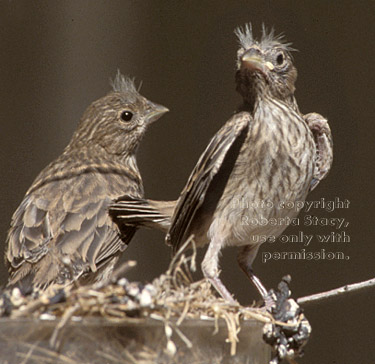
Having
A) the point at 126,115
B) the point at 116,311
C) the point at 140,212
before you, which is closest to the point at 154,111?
the point at 126,115

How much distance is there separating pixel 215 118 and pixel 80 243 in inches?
69.4

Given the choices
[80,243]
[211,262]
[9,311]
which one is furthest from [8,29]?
[9,311]

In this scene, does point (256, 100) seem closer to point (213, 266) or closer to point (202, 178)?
point (202, 178)

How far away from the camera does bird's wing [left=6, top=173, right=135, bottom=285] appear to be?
9.34 feet

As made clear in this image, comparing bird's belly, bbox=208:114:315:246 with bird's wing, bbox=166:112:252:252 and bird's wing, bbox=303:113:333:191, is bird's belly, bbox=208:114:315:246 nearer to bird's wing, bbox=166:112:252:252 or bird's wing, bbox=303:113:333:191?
bird's wing, bbox=166:112:252:252

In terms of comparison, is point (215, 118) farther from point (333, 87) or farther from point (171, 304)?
point (171, 304)

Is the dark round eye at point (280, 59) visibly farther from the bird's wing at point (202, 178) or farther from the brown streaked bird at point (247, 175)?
the bird's wing at point (202, 178)

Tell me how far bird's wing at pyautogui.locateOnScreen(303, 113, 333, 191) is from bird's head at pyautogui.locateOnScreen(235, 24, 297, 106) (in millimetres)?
206

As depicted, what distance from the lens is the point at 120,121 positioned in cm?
364

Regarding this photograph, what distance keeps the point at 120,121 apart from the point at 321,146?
3.29 feet

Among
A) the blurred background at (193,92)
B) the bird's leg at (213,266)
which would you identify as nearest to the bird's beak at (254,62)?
the bird's leg at (213,266)

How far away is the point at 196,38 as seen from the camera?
445 cm

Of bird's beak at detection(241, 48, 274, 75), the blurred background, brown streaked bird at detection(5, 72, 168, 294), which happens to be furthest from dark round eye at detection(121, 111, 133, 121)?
the blurred background

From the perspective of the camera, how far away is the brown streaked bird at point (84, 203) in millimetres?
2846
